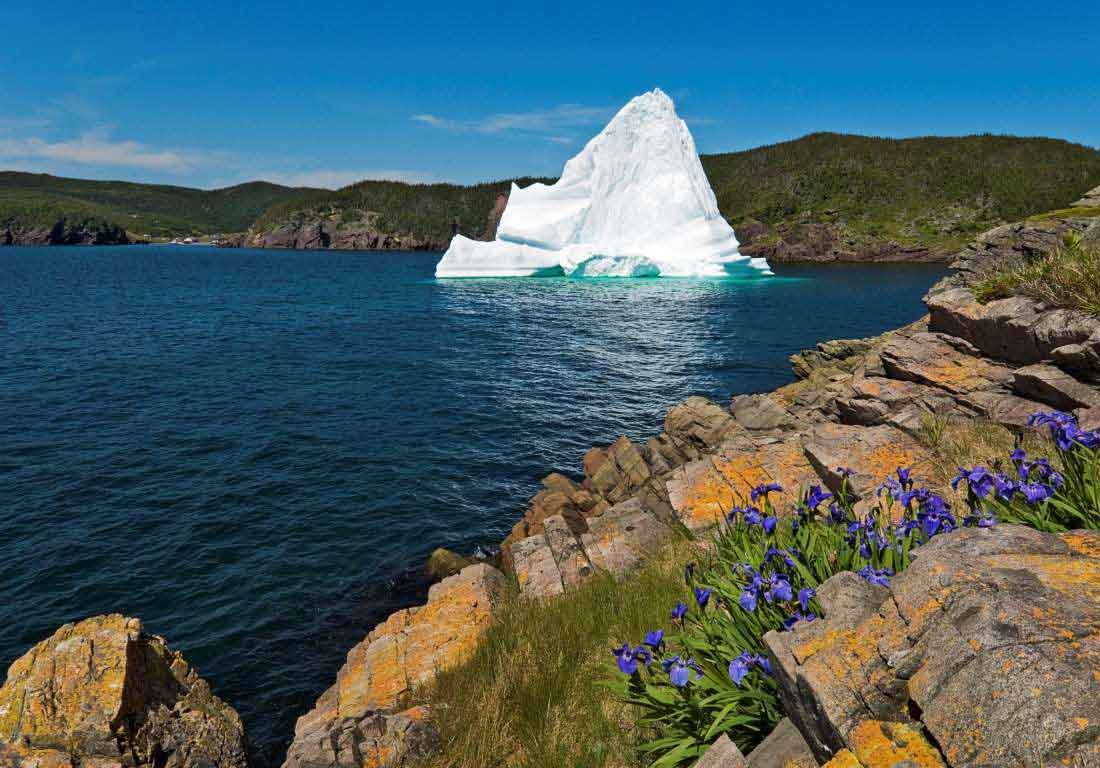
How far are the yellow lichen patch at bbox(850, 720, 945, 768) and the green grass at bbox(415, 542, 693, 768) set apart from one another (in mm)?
2241

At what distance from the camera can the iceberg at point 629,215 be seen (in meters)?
79.2

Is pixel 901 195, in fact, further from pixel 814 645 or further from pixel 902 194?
pixel 814 645

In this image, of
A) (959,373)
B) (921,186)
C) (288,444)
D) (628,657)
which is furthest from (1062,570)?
(921,186)

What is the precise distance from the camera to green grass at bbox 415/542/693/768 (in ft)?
17.2

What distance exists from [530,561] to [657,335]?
3722cm

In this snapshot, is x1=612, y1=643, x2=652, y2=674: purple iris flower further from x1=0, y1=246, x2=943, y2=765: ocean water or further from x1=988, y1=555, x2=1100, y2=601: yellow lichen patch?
x1=0, y1=246, x2=943, y2=765: ocean water

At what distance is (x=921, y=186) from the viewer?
500 feet

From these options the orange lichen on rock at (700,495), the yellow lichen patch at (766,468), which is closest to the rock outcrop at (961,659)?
the orange lichen on rock at (700,495)

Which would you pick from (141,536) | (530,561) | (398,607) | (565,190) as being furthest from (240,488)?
(565,190)

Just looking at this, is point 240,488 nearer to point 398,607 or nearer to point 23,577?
point 23,577

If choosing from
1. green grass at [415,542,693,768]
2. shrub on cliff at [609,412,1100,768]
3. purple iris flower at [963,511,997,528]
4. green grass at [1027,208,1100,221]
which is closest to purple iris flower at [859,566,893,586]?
shrub on cliff at [609,412,1100,768]

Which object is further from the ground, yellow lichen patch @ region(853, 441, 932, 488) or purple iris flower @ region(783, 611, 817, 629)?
purple iris flower @ region(783, 611, 817, 629)

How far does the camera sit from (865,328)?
50094 mm

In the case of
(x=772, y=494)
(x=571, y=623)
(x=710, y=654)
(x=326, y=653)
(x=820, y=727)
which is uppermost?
(x=820, y=727)
